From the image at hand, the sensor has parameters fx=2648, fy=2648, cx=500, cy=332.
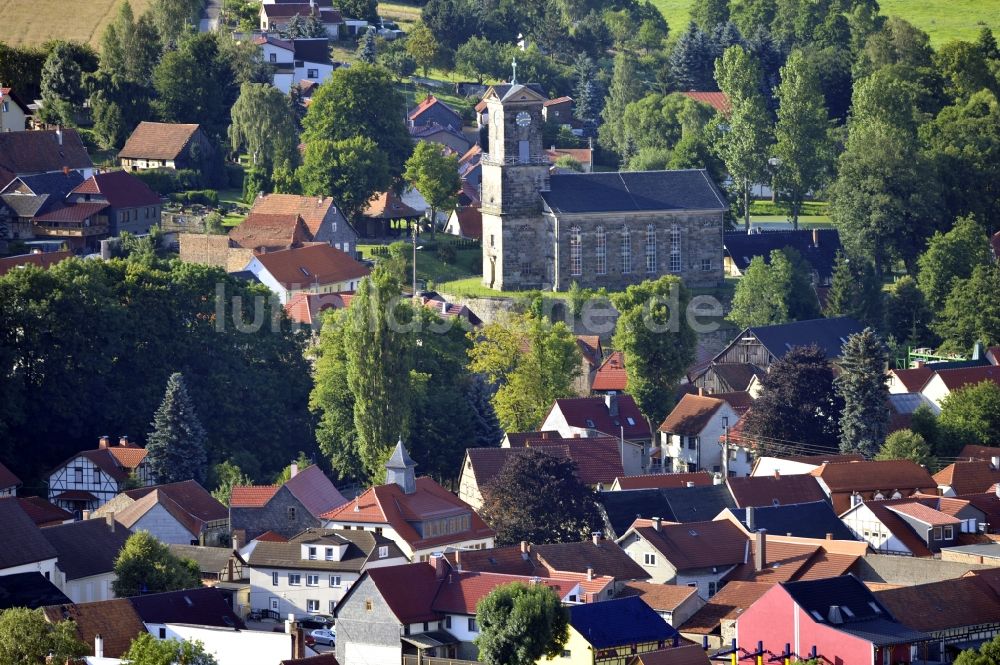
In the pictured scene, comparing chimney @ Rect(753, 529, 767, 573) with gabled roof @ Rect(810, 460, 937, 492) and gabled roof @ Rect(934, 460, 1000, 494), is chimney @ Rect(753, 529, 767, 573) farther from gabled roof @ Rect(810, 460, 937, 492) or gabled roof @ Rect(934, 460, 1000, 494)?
gabled roof @ Rect(934, 460, 1000, 494)

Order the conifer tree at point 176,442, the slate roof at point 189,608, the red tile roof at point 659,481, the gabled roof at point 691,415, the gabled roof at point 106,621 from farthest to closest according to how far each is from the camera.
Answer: the gabled roof at point 691,415 → the conifer tree at point 176,442 → the red tile roof at point 659,481 → the slate roof at point 189,608 → the gabled roof at point 106,621

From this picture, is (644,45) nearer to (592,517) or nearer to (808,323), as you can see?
(808,323)

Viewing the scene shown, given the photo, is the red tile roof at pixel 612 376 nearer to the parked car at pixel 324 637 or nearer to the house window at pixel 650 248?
the house window at pixel 650 248

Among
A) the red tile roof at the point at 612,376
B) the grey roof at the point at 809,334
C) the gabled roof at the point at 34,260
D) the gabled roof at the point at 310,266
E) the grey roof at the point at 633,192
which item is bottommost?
the red tile roof at the point at 612,376

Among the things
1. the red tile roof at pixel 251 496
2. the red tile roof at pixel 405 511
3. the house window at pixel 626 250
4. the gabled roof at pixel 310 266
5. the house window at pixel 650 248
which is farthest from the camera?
the house window at pixel 650 248

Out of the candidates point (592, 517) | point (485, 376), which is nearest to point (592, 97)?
point (485, 376)

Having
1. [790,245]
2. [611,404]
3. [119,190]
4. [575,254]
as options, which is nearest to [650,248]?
[575,254]

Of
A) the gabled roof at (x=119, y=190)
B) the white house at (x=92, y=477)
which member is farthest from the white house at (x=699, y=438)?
the gabled roof at (x=119, y=190)
